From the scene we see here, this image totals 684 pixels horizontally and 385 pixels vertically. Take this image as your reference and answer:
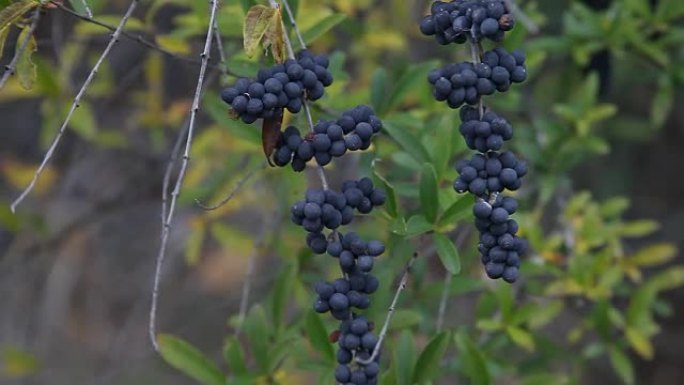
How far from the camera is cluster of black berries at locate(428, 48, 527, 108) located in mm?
1197

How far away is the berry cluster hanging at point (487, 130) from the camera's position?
1.19m

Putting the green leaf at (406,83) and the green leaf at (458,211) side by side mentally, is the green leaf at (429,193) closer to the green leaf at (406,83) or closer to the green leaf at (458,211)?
the green leaf at (458,211)

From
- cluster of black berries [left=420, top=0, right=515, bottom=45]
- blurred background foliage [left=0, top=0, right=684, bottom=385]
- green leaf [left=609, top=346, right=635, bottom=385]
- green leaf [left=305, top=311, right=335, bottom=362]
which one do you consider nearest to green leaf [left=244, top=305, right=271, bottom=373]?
blurred background foliage [left=0, top=0, right=684, bottom=385]

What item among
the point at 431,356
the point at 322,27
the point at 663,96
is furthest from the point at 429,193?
the point at 663,96

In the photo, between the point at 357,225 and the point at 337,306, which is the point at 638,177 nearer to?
the point at 357,225

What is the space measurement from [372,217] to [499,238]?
1.12 ft

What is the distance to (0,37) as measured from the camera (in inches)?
50.3

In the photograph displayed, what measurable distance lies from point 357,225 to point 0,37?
1231mm

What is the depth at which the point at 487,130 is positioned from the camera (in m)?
1.19

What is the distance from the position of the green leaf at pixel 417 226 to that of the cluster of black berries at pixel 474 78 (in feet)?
0.80

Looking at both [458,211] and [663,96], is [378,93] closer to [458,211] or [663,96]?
[458,211]

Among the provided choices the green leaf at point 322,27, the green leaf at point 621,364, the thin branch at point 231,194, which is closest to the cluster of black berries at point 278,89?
the thin branch at point 231,194

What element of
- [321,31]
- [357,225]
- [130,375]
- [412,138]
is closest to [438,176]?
[412,138]

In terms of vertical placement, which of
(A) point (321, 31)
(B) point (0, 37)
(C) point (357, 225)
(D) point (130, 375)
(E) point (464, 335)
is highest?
(B) point (0, 37)
